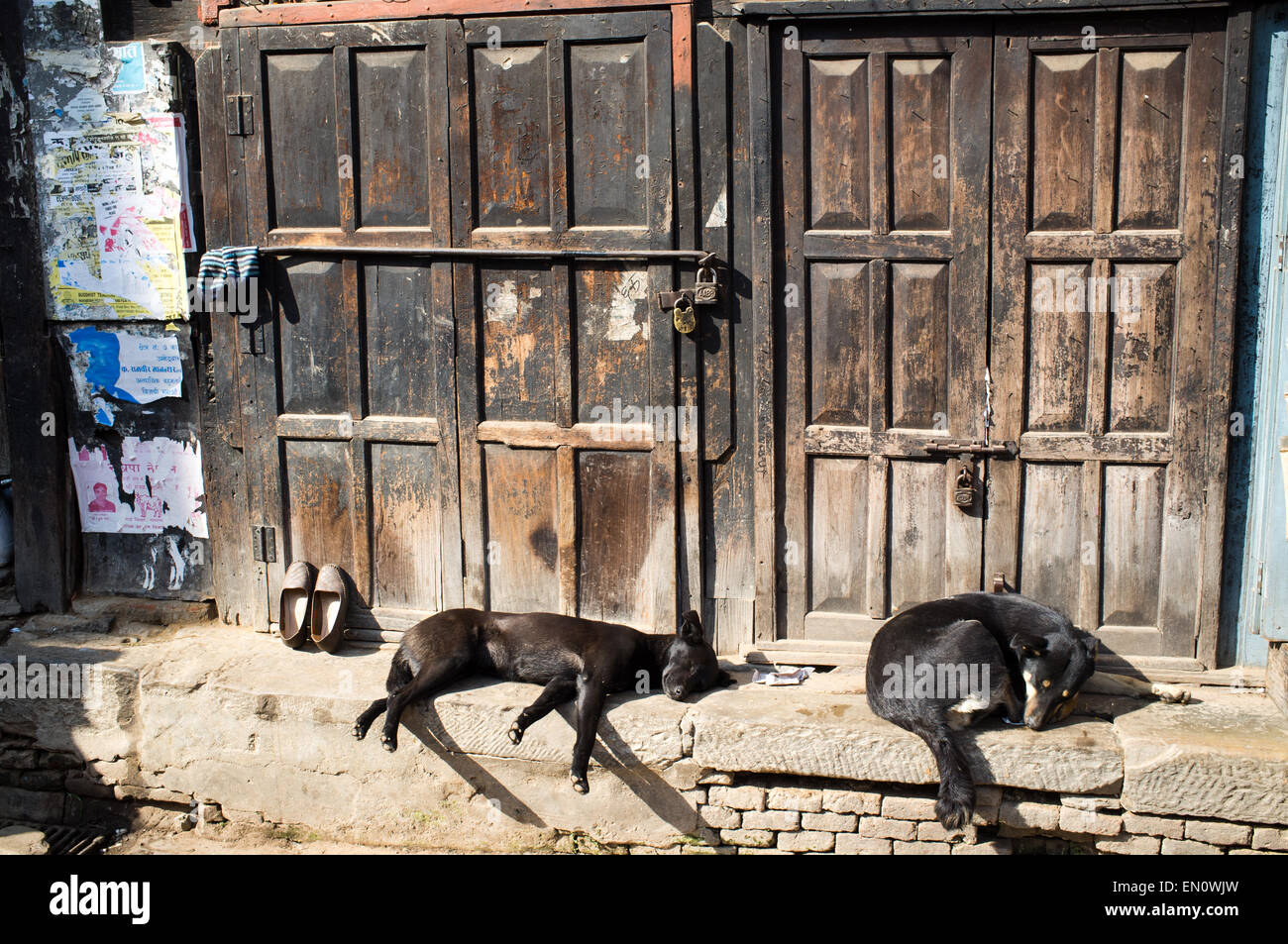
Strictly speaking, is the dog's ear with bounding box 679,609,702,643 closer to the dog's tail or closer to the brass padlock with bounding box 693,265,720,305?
the dog's tail

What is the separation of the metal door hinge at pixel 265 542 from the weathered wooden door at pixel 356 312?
2cm

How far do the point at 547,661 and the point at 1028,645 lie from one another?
7.53ft

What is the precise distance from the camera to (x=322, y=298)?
559cm

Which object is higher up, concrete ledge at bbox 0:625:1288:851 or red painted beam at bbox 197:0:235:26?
red painted beam at bbox 197:0:235:26

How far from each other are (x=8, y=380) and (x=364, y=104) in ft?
9.18

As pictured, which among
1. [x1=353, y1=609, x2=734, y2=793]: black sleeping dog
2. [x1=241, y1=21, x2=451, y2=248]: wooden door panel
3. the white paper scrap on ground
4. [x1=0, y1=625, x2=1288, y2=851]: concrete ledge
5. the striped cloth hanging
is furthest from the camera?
the striped cloth hanging

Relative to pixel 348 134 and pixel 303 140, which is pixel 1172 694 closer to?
pixel 348 134

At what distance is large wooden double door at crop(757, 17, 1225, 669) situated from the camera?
4.68m

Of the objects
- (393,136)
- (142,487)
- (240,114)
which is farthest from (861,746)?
(240,114)

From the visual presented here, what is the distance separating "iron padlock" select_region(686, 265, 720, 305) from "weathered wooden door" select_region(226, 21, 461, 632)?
1401 mm

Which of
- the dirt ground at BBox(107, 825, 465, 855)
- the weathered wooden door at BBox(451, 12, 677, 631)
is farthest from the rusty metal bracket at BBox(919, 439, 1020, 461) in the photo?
the dirt ground at BBox(107, 825, 465, 855)

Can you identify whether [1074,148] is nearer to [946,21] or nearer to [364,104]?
[946,21]

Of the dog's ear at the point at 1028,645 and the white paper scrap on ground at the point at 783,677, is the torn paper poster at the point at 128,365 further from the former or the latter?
the dog's ear at the point at 1028,645

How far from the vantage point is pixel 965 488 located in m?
4.95
